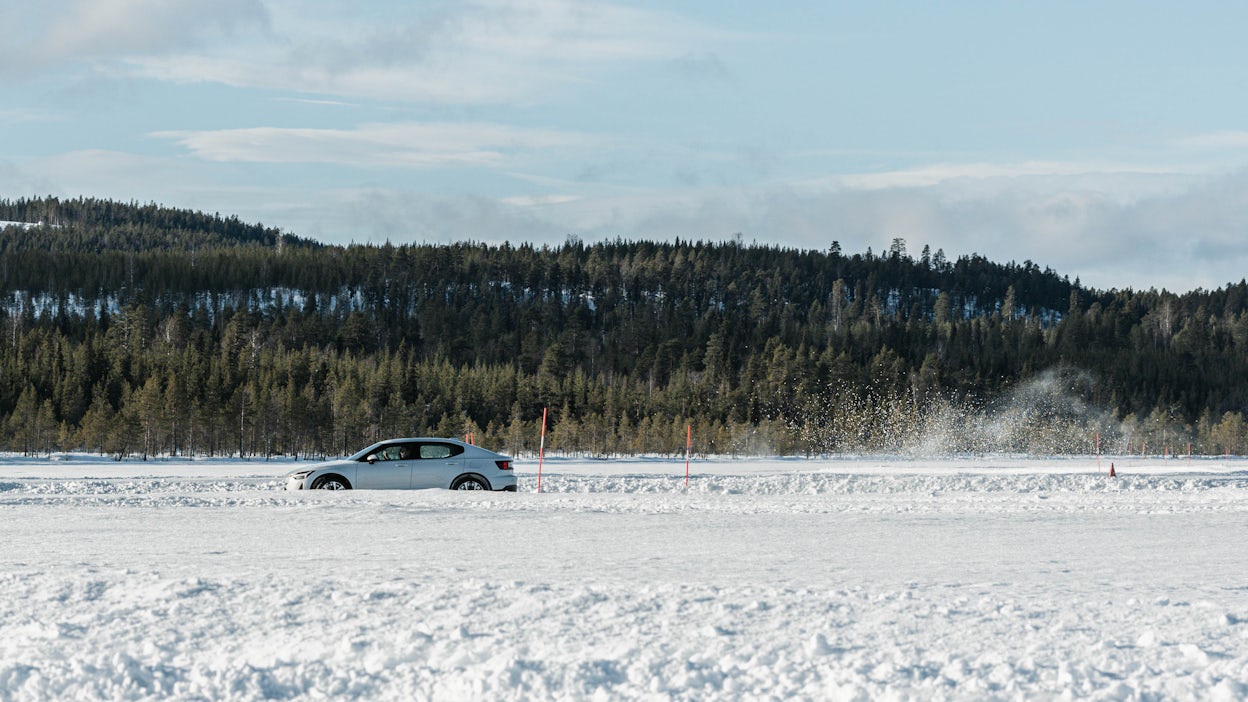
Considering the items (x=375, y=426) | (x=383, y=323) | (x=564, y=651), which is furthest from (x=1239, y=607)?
(x=383, y=323)

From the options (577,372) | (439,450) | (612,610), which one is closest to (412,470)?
(439,450)

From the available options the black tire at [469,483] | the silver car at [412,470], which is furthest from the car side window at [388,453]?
the black tire at [469,483]

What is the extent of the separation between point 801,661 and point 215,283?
200m

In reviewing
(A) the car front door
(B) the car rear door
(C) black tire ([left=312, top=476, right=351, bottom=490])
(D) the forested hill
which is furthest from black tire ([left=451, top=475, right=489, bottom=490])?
(D) the forested hill

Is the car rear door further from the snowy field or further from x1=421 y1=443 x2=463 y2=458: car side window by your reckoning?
the snowy field

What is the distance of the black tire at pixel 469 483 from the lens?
2222 cm

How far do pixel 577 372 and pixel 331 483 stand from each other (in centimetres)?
10544

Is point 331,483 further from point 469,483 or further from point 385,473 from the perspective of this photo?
point 469,483

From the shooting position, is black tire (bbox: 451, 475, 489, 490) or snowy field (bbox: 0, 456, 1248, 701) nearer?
snowy field (bbox: 0, 456, 1248, 701)

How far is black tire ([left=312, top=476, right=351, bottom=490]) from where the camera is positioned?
21812 mm

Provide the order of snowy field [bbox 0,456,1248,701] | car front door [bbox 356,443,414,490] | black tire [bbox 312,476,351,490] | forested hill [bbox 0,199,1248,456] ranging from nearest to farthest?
1. snowy field [bbox 0,456,1248,701]
2. black tire [bbox 312,476,351,490]
3. car front door [bbox 356,443,414,490]
4. forested hill [bbox 0,199,1248,456]

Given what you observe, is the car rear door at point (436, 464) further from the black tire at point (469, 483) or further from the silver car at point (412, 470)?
the black tire at point (469, 483)

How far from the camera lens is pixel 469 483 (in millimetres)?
22359

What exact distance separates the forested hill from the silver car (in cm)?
4541
